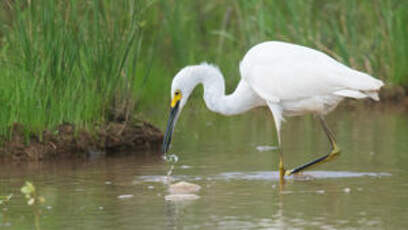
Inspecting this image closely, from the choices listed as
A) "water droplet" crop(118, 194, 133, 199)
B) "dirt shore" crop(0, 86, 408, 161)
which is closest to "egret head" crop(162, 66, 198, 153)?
"dirt shore" crop(0, 86, 408, 161)

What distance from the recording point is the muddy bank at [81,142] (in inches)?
368

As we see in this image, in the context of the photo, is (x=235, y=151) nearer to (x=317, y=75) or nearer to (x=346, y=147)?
(x=346, y=147)

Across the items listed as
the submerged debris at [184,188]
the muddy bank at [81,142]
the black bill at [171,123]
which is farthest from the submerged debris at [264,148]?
the submerged debris at [184,188]

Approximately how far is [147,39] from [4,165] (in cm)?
737

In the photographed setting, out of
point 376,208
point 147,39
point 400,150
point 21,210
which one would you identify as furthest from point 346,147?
point 147,39

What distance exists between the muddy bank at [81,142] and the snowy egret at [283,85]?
1087 mm

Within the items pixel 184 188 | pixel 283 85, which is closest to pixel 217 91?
pixel 283 85

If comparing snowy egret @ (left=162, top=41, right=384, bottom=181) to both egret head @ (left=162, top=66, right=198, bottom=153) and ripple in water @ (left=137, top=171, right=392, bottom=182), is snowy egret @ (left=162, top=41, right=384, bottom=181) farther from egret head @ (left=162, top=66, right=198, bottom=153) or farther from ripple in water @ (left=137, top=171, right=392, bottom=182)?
ripple in water @ (left=137, top=171, right=392, bottom=182)

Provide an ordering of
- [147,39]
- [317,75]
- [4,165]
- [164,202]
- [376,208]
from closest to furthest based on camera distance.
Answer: [376,208] → [164,202] → [317,75] → [4,165] → [147,39]

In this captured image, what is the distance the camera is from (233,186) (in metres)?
7.88

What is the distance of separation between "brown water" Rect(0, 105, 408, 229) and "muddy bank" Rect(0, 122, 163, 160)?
19 cm

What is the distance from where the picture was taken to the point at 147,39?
1620 centimetres

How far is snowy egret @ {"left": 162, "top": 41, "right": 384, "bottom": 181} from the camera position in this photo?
840 cm

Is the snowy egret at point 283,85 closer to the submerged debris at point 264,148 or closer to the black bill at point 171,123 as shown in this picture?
the black bill at point 171,123
